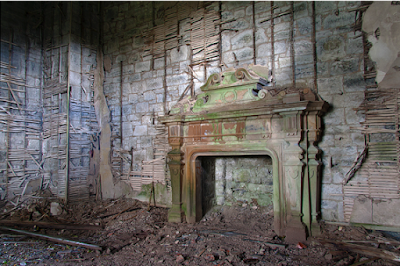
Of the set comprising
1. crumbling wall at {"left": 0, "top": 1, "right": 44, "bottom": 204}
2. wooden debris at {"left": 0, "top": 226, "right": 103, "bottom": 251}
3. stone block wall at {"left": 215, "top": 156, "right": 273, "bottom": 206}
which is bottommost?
wooden debris at {"left": 0, "top": 226, "right": 103, "bottom": 251}

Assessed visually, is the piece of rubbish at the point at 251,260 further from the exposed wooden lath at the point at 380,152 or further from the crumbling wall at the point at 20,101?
the crumbling wall at the point at 20,101

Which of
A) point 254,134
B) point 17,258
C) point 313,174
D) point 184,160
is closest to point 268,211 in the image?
point 313,174

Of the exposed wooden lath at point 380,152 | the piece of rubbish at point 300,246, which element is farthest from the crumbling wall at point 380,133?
the piece of rubbish at point 300,246

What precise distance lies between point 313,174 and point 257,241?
126cm

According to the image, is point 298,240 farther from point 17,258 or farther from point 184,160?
point 17,258

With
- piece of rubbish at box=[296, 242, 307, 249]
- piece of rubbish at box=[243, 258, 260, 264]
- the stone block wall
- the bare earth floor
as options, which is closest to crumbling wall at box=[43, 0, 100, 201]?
the bare earth floor

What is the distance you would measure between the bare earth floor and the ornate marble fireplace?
0.29 m

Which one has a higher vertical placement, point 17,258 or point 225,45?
point 225,45

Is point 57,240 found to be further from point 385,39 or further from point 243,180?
point 385,39

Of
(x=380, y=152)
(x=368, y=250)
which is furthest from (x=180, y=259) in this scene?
(x=380, y=152)

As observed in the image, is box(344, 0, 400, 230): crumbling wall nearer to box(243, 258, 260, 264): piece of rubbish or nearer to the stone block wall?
the stone block wall

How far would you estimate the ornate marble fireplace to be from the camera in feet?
11.6

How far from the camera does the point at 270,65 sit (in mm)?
4250

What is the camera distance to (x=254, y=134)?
154 inches
